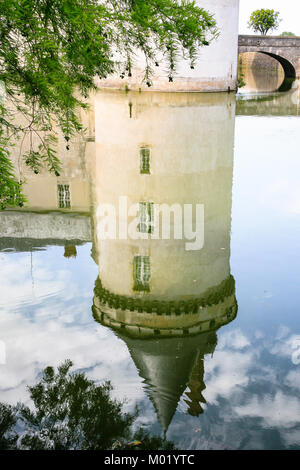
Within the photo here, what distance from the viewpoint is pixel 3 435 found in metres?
6.64

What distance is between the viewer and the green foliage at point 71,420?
21.3ft

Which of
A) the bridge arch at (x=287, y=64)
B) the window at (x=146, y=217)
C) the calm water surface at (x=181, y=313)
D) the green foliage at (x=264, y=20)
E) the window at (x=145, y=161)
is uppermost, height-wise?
the green foliage at (x=264, y=20)

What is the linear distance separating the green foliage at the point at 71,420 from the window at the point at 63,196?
34.2 ft

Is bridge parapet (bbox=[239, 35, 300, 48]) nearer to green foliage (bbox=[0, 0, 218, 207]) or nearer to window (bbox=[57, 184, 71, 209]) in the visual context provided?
window (bbox=[57, 184, 71, 209])

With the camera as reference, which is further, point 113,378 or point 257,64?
point 257,64

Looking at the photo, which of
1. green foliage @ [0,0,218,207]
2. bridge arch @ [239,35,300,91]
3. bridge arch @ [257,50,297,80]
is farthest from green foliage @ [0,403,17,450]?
bridge arch @ [257,50,297,80]

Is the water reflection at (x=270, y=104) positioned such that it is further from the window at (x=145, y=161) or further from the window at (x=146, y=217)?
the window at (x=146, y=217)

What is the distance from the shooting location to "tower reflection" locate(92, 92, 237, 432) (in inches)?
334

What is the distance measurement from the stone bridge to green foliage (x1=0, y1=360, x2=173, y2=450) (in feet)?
172

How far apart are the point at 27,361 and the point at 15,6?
567 cm

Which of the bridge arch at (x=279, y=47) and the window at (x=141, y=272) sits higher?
the bridge arch at (x=279, y=47)

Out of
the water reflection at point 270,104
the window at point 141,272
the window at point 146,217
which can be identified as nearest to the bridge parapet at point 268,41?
the water reflection at point 270,104

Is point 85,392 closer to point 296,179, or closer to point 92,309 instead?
point 92,309
